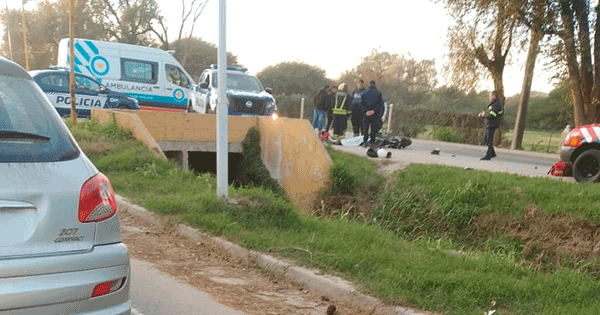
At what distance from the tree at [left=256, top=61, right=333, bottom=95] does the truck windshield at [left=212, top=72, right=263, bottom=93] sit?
35405mm

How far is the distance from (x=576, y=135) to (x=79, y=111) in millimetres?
15769

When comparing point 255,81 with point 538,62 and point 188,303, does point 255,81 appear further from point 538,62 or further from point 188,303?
point 188,303

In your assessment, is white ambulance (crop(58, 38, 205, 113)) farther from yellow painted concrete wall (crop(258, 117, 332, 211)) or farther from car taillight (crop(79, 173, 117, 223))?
car taillight (crop(79, 173, 117, 223))

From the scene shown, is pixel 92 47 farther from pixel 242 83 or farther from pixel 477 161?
pixel 477 161

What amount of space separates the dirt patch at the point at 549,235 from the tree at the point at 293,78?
160ft

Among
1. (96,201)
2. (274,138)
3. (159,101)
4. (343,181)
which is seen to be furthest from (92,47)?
(96,201)

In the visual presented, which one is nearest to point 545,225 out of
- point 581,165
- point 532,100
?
point 581,165

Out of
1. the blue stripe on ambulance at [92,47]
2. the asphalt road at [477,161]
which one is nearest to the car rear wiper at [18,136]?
the asphalt road at [477,161]

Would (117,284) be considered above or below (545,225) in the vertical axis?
above

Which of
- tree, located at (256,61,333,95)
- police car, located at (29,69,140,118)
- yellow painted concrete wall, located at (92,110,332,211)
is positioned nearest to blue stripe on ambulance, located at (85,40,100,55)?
police car, located at (29,69,140,118)

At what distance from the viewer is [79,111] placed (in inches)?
880

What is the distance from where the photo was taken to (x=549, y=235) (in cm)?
923

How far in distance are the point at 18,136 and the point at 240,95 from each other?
1809 centimetres

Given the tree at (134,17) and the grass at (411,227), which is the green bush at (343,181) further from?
the tree at (134,17)
